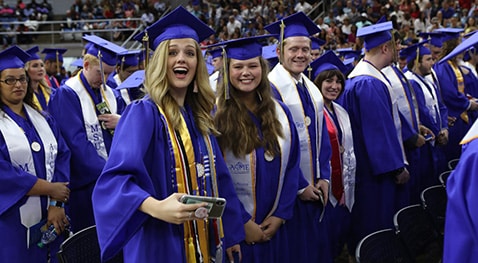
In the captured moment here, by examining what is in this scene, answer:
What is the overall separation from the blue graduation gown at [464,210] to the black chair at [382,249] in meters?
0.78

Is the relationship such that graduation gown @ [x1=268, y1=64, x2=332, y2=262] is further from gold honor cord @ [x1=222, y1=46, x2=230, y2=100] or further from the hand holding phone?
the hand holding phone

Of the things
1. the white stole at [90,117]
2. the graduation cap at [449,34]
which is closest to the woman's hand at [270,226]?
the white stole at [90,117]

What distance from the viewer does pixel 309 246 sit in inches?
154

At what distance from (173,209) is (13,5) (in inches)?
841

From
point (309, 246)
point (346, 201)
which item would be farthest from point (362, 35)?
point (309, 246)

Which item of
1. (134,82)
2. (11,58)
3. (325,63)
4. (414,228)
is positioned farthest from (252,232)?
(134,82)

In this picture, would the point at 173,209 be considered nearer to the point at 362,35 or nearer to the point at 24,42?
the point at 362,35

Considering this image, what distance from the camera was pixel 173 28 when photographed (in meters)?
2.56

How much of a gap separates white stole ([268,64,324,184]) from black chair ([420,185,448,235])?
0.69 metres

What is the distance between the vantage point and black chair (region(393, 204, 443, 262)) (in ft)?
10.3

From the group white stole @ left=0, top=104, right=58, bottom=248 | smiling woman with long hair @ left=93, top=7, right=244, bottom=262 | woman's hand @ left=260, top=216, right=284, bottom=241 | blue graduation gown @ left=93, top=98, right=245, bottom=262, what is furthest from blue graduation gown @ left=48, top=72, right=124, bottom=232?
blue graduation gown @ left=93, top=98, right=245, bottom=262

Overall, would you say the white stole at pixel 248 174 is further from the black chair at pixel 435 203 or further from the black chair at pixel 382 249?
the black chair at pixel 435 203

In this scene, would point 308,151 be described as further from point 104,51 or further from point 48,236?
point 104,51

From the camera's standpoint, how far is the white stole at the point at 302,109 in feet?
12.9
